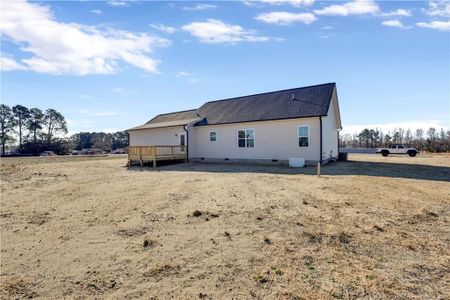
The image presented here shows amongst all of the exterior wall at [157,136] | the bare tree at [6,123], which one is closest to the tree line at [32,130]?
the bare tree at [6,123]

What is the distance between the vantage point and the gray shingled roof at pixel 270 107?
18031mm

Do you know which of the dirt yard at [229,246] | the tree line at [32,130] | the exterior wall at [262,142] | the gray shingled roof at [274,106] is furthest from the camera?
the tree line at [32,130]

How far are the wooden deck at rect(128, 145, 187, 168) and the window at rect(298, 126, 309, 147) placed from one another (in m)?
8.54

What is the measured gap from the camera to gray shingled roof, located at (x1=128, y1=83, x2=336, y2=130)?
18.0 meters

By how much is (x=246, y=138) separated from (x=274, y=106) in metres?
2.93

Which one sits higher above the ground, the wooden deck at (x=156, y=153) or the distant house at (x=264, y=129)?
the distant house at (x=264, y=129)

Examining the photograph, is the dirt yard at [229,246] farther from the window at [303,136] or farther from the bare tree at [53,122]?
the bare tree at [53,122]

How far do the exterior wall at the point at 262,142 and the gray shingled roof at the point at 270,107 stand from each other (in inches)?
16.1

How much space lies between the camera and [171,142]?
23.2 metres

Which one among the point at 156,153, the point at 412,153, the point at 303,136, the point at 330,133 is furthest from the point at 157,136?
the point at 412,153

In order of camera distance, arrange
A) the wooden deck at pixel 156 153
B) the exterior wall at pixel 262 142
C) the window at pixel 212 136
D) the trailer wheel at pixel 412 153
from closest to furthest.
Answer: the exterior wall at pixel 262 142
the wooden deck at pixel 156 153
the window at pixel 212 136
the trailer wheel at pixel 412 153

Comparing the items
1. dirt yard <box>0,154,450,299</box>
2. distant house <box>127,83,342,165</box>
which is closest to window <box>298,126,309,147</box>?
distant house <box>127,83,342,165</box>

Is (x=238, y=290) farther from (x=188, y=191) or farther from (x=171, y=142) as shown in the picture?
(x=171, y=142)

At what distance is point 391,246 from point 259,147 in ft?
48.3
